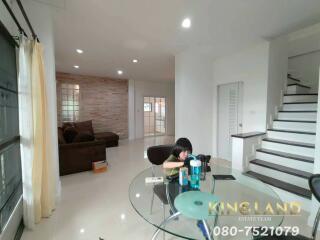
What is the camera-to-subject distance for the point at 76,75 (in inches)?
248

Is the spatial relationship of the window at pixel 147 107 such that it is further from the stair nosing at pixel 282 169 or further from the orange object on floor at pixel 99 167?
the stair nosing at pixel 282 169

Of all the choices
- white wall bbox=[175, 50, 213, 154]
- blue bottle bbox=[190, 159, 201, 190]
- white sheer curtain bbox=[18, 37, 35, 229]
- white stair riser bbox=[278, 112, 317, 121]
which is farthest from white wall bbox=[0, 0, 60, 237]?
white stair riser bbox=[278, 112, 317, 121]

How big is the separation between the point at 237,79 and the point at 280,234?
3475 mm

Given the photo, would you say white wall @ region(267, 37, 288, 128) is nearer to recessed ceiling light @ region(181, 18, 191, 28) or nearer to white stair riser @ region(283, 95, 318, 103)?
white stair riser @ region(283, 95, 318, 103)

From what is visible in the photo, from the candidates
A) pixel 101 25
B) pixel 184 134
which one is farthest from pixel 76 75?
pixel 184 134

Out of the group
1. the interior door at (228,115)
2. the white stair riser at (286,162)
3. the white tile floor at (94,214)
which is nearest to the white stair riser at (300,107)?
the interior door at (228,115)

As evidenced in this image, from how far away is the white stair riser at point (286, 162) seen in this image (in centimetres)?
262

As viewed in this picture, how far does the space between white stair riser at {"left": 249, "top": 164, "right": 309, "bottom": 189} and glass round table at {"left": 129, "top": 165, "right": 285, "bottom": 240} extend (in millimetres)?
1164

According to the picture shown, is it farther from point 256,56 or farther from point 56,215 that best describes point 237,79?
point 56,215

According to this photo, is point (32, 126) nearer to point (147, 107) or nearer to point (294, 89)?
point (294, 89)

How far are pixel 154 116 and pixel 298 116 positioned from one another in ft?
19.5

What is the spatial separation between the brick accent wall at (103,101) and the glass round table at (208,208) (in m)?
5.44

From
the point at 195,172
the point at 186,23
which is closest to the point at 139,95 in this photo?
the point at 186,23

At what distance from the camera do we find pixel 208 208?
4.23ft
